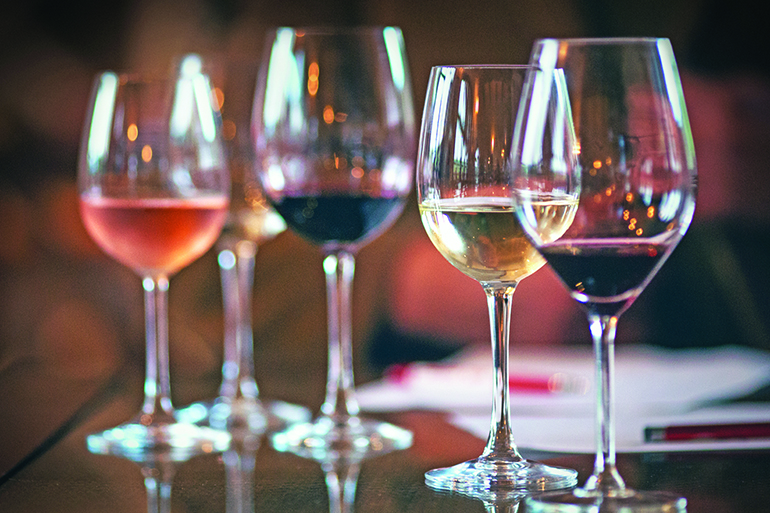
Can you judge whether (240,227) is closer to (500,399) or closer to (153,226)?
(153,226)

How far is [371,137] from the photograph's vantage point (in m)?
0.83

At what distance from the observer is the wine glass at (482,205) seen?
624mm

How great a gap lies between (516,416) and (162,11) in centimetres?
101

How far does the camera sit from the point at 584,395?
36.8 inches

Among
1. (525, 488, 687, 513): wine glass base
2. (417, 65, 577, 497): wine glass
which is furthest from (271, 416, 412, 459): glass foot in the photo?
(525, 488, 687, 513): wine glass base

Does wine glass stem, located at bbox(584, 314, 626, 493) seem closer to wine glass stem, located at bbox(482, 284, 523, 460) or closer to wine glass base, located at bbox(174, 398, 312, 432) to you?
wine glass stem, located at bbox(482, 284, 523, 460)

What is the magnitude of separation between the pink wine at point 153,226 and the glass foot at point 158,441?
0.14 meters

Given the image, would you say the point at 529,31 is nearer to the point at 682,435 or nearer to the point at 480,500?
the point at 682,435

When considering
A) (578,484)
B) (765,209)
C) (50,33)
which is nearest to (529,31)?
(765,209)

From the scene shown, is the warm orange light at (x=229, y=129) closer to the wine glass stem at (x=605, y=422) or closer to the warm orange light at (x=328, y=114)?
the warm orange light at (x=328, y=114)

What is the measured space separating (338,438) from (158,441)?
136 mm

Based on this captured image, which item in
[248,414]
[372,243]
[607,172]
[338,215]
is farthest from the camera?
[372,243]

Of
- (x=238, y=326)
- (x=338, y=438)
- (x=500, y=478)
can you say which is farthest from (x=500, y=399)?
(x=238, y=326)

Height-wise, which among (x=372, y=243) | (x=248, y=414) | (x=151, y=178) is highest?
(x=151, y=178)
